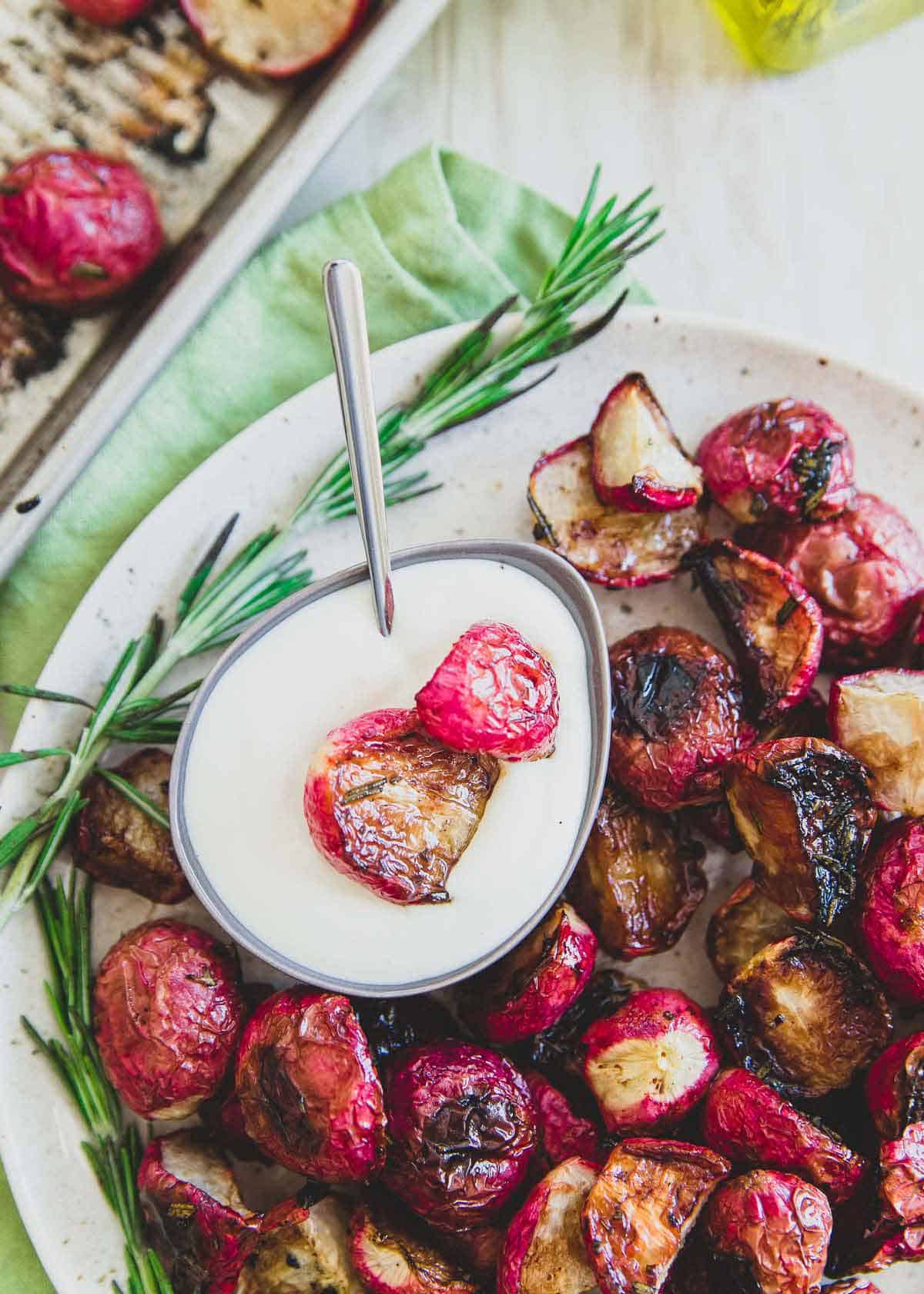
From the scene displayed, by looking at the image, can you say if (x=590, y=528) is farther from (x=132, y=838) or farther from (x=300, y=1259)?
(x=300, y=1259)

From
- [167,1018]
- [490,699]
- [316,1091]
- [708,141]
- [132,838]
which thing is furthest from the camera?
[708,141]

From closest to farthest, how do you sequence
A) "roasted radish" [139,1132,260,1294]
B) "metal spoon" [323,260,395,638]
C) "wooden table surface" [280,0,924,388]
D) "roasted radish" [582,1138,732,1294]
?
"metal spoon" [323,260,395,638] → "roasted radish" [582,1138,732,1294] → "roasted radish" [139,1132,260,1294] → "wooden table surface" [280,0,924,388]

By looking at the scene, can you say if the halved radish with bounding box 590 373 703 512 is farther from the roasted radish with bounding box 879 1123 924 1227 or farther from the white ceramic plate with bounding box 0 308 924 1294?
the roasted radish with bounding box 879 1123 924 1227

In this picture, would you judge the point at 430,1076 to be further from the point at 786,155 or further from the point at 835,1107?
the point at 786,155

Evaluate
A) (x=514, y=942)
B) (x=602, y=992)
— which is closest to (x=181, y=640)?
(x=514, y=942)

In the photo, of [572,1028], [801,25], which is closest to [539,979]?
[572,1028]

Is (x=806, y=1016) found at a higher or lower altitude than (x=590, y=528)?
lower

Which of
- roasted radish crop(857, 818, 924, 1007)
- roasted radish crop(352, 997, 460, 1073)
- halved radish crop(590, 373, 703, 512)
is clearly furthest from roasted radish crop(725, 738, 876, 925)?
roasted radish crop(352, 997, 460, 1073)
